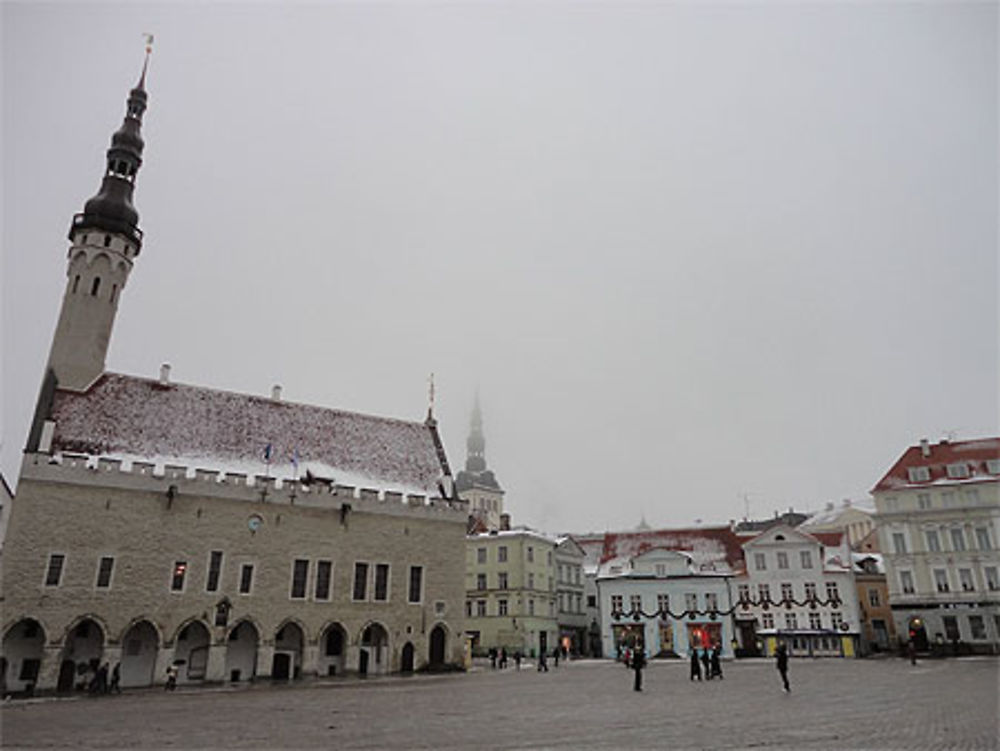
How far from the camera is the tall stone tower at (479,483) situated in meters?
112

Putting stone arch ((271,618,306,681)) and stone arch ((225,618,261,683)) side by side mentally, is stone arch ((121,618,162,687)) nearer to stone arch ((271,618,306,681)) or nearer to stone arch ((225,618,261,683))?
stone arch ((225,618,261,683))

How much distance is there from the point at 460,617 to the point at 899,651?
3210cm

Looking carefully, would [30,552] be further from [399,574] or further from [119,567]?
[399,574]

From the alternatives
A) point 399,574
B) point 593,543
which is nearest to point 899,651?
point 593,543

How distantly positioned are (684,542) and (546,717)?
44.1 meters

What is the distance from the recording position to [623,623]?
52688 mm

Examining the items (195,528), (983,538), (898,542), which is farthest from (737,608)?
(195,528)

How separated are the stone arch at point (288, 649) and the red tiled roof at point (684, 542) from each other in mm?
30306

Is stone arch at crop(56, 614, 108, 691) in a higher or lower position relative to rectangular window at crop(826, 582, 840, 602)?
lower

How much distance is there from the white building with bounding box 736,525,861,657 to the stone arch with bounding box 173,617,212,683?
37.9 m

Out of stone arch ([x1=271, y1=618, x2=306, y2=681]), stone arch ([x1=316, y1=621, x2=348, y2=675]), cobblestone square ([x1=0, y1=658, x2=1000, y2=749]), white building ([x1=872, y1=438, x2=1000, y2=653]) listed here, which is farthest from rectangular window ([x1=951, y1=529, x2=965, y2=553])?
stone arch ([x1=271, y1=618, x2=306, y2=681])

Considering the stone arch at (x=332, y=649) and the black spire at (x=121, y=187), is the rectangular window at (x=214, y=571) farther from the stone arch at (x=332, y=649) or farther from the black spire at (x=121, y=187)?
the black spire at (x=121, y=187)

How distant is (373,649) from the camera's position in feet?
119

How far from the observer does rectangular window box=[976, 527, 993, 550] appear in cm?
4572
